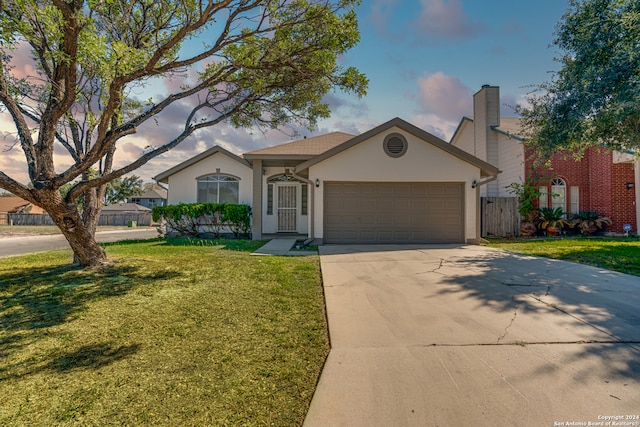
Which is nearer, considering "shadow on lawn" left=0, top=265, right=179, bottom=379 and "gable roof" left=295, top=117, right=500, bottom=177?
"shadow on lawn" left=0, top=265, right=179, bottom=379

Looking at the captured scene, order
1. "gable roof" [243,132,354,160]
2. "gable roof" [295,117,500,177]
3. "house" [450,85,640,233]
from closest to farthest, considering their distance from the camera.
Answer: "gable roof" [295,117,500,177] → "gable roof" [243,132,354,160] → "house" [450,85,640,233]

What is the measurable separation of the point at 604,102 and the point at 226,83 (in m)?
9.85

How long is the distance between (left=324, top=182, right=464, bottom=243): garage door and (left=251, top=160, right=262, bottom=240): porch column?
3.05m

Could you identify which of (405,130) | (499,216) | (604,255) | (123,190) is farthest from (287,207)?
(123,190)

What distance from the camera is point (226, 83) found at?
25.7 ft

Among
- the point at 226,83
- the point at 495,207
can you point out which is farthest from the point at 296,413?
the point at 495,207

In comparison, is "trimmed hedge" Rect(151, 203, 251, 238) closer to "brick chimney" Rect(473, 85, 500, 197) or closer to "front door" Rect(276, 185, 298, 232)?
"front door" Rect(276, 185, 298, 232)

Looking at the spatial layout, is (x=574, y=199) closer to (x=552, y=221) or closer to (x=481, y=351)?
(x=552, y=221)

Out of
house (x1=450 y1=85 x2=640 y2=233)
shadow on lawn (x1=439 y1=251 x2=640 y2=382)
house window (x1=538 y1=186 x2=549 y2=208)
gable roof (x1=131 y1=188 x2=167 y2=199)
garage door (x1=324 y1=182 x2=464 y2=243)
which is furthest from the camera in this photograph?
gable roof (x1=131 y1=188 x2=167 y2=199)

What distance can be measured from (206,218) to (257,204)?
2.70 m

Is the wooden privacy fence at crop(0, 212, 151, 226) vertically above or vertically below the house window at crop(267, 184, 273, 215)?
below

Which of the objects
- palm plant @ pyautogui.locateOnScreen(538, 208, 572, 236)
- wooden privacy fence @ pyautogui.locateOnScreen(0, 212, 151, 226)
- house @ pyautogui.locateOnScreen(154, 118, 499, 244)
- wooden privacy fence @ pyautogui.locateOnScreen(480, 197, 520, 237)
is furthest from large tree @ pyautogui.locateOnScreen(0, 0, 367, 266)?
wooden privacy fence @ pyautogui.locateOnScreen(0, 212, 151, 226)

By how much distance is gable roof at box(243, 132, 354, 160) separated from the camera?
41.8 feet

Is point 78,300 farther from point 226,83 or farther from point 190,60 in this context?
point 226,83
